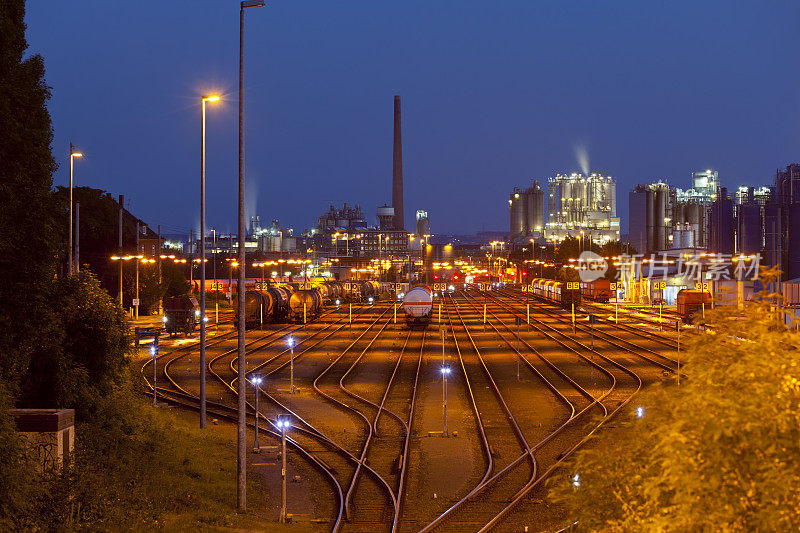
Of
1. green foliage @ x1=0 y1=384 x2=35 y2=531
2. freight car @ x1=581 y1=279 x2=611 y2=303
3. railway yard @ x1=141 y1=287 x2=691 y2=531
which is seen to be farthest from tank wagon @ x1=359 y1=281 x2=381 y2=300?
green foliage @ x1=0 y1=384 x2=35 y2=531

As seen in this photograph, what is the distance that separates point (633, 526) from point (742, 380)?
5.36ft

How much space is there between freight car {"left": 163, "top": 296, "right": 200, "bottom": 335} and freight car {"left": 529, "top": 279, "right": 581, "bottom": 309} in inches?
1488

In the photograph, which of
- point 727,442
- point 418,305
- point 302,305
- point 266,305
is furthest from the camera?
point 302,305

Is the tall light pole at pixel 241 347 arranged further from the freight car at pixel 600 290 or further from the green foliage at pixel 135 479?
the freight car at pixel 600 290

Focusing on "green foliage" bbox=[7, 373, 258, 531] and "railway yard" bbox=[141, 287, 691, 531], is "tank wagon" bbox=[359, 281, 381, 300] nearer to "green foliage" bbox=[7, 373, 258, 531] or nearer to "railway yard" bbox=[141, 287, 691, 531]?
"railway yard" bbox=[141, 287, 691, 531]

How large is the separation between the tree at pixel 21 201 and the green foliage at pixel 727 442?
12.6 meters

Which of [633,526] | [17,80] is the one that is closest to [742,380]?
[633,526]

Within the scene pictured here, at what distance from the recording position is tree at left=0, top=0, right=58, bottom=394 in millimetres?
15539

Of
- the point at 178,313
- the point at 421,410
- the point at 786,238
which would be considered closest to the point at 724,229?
the point at 786,238

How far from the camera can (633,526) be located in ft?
23.3

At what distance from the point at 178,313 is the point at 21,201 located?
4313 centimetres

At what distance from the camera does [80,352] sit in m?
19.1

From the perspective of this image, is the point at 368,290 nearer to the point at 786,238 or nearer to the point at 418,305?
the point at 418,305

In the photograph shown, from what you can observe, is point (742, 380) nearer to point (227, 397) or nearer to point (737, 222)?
point (227, 397)
